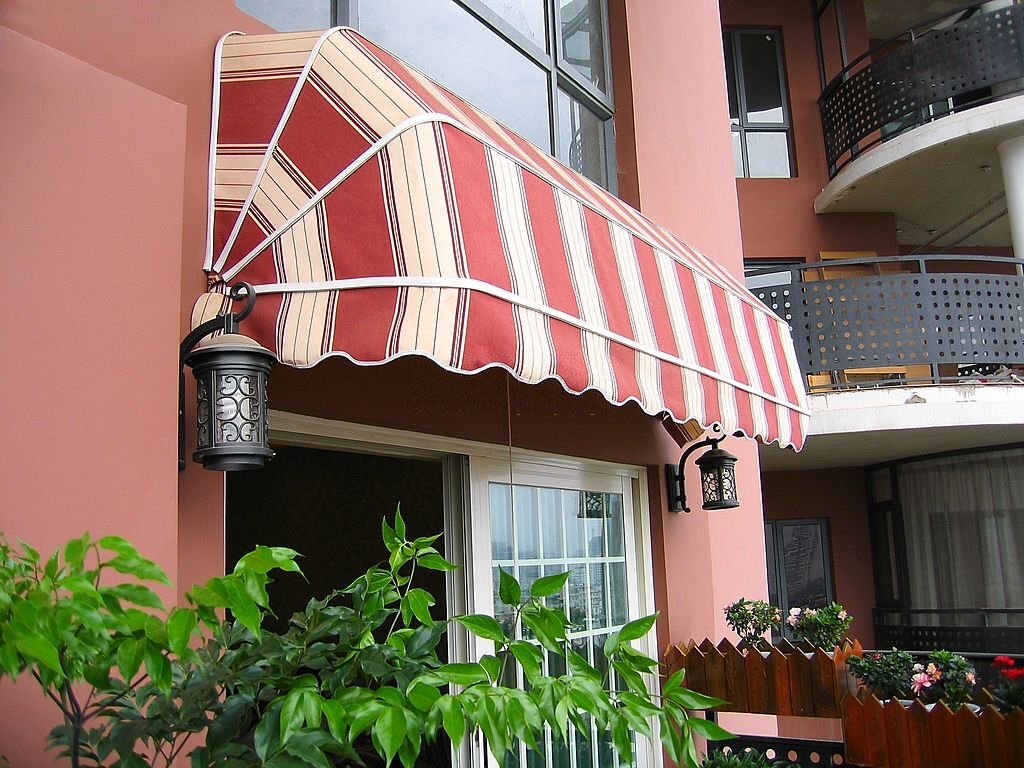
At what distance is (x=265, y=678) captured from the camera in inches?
85.6

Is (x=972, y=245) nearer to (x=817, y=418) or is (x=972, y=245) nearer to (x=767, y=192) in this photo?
(x=767, y=192)

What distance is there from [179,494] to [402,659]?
4.60 ft

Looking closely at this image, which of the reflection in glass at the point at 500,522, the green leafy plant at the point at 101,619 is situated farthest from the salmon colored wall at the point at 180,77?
the reflection in glass at the point at 500,522

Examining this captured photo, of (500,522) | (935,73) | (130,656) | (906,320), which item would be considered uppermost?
(935,73)

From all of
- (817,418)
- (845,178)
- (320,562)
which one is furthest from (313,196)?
(845,178)

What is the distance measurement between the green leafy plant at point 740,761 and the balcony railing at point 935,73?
9750 millimetres

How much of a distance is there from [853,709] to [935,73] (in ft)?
33.8

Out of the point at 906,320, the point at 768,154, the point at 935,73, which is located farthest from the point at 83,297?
the point at 768,154

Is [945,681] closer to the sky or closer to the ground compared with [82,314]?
closer to the ground

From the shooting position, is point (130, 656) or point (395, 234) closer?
point (130, 656)

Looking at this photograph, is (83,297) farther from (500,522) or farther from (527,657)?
(500,522)

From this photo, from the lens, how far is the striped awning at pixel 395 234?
3.24 m

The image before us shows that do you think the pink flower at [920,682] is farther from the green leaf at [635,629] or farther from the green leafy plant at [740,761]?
the green leaf at [635,629]

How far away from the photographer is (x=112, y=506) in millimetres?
2818
